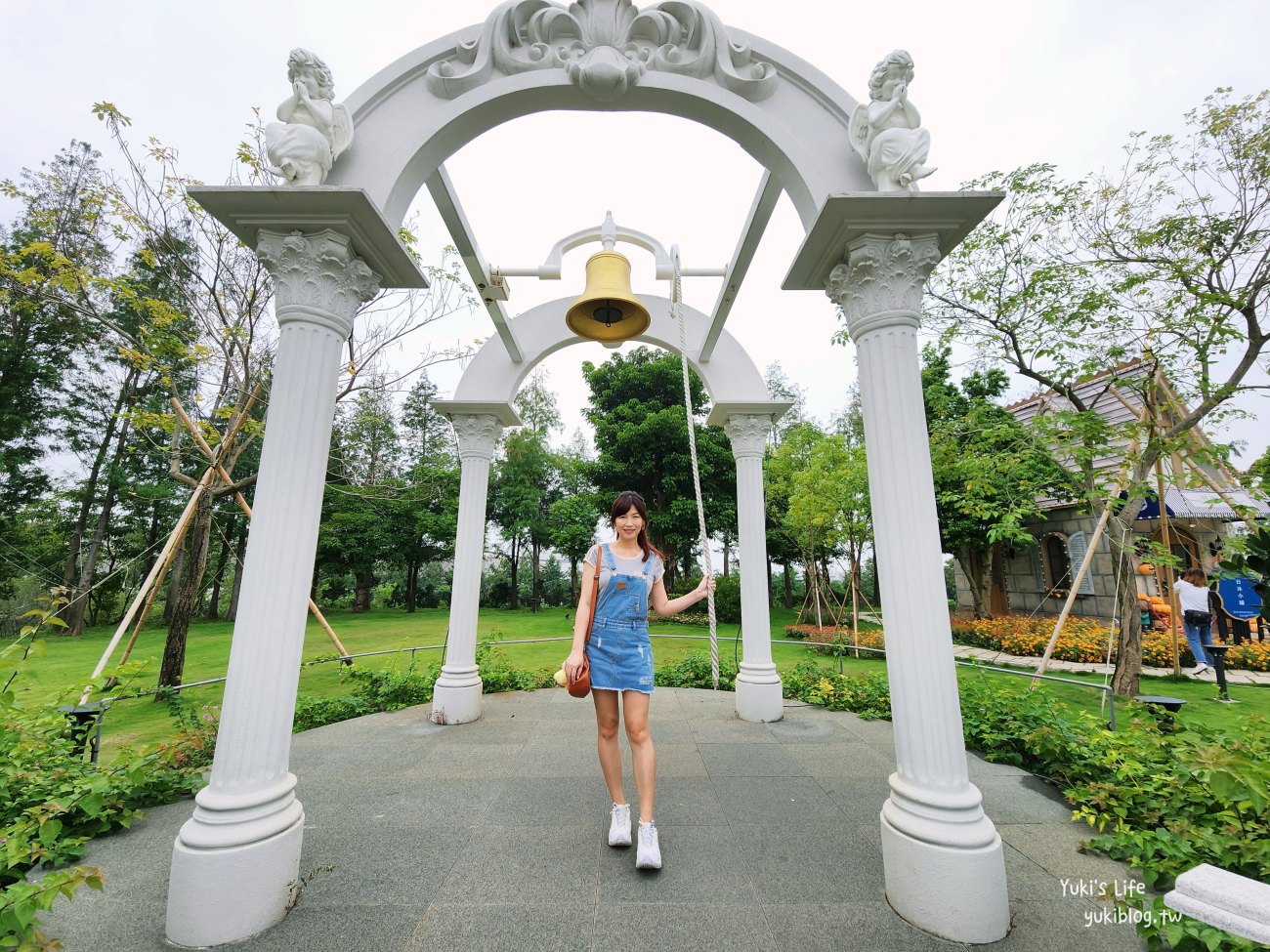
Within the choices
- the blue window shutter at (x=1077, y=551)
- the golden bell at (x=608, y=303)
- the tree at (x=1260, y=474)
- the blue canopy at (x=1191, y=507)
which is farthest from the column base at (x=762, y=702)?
the blue window shutter at (x=1077, y=551)

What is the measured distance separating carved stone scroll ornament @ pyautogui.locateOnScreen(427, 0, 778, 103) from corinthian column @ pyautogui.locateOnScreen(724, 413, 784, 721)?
3.41 m

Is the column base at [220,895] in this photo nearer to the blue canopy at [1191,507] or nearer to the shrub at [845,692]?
the shrub at [845,692]

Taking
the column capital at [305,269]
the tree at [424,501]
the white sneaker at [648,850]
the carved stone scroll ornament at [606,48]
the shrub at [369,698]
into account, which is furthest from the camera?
the tree at [424,501]

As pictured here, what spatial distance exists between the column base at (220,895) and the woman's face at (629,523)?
2096 millimetres

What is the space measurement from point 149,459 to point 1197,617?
2952 cm

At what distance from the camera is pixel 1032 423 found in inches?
244

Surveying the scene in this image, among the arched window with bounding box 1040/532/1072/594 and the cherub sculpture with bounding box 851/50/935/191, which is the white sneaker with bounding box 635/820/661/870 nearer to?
the cherub sculpture with bounding box 851/50/935/191

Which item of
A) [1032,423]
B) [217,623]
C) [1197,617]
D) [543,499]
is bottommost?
[217,623]

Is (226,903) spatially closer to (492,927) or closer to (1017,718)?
(492,927)

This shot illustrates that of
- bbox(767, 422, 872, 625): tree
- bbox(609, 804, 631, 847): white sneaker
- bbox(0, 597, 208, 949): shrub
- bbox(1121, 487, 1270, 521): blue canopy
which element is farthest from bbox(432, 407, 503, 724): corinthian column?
bbox(1121, 487, 1270, 521): blue canopy

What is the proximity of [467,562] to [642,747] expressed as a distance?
3592mm

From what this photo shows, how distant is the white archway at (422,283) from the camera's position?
2.23m

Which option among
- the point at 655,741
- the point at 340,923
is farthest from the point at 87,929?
the point at 655,741

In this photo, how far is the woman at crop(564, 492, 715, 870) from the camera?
2643mm
